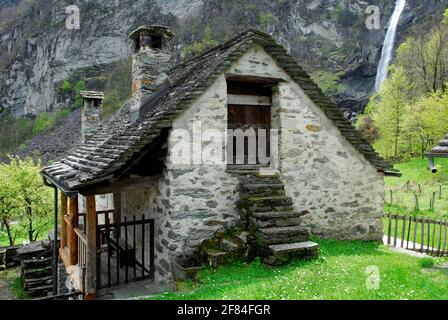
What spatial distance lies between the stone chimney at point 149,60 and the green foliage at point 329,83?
146ft

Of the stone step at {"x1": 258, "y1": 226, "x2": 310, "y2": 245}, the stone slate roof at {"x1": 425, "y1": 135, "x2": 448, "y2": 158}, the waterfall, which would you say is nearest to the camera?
the stone slate roof at {"x1": 425, "y1": 135, "x2": 448, "y2": 158}

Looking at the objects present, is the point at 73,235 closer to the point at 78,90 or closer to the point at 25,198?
the point at 25,198

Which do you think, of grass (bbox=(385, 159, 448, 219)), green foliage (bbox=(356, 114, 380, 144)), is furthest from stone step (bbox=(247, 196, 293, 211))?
green foliage (bbox=(356, 114, 380, 144))

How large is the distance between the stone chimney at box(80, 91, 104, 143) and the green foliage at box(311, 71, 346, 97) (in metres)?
41.5

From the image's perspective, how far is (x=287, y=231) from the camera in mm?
6660

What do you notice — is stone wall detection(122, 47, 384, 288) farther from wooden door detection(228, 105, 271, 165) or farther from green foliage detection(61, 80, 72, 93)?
green foliage detection(61, 80, 72, 93)

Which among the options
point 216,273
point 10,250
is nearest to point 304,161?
point 216,273

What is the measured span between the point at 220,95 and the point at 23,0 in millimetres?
97215

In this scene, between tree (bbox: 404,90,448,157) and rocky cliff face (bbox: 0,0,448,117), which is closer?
tree (bbox: 404,90,448,157)

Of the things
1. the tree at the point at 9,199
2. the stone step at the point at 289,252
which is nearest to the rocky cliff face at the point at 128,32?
the tree at the point at 9,199

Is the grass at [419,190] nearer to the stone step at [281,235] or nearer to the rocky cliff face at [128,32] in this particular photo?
the stone step at [281,235]

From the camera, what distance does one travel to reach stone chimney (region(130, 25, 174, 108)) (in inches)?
359

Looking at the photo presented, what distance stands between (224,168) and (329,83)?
165 feet

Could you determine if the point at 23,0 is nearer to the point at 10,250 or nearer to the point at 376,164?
the point at 10,250
